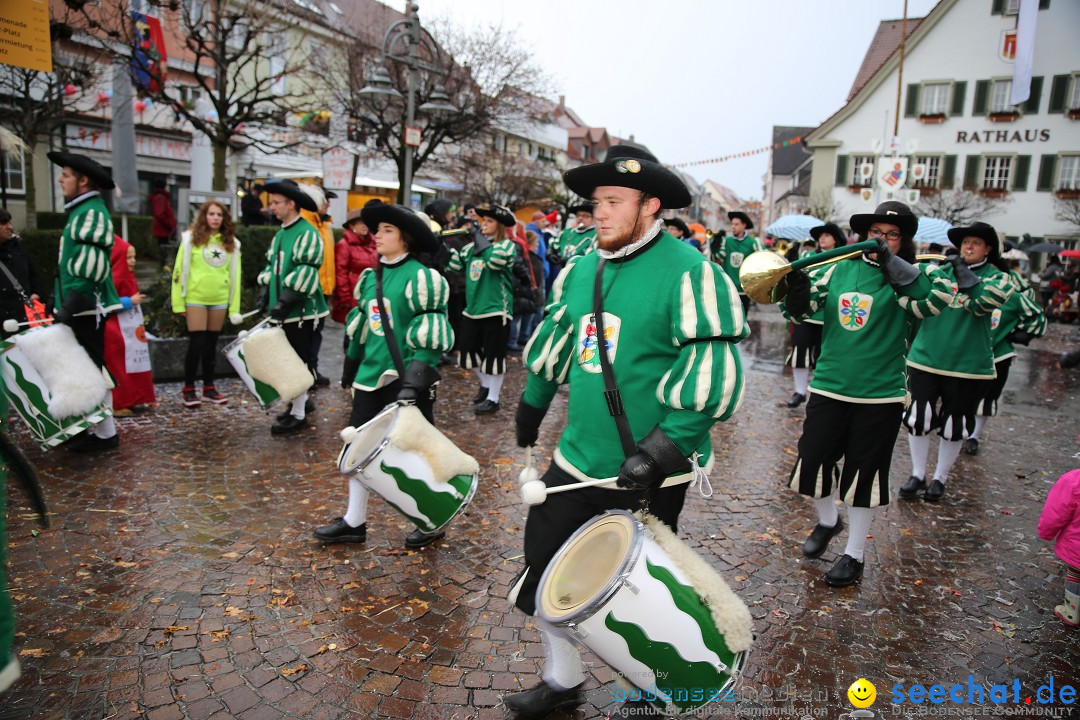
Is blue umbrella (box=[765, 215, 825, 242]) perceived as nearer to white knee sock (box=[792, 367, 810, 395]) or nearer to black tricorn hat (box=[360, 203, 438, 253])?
white knee sock (box=[792, 367, 810, 395])

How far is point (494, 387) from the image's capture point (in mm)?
8219

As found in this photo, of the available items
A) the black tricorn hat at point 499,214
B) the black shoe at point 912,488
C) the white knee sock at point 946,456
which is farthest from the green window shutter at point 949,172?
the black shoe at point 912,488

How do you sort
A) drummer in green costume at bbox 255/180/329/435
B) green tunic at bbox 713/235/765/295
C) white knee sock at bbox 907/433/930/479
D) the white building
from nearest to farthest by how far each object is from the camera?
1. white knee sock at bbox 907/433/930/479
2. drummer in green costume at bbox 255/180/329/435
3. green tunic at bbox 713/235/765/295
4. the white building

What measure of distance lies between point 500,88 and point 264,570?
821 inches

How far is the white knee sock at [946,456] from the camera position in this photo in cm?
596

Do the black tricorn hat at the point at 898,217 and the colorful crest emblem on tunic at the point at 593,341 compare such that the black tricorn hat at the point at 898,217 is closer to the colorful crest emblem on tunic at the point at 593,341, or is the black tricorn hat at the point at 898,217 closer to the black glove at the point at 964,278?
the black glove at the point at 964,278

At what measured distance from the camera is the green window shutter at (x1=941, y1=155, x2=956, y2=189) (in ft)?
116

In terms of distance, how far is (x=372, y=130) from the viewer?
76.7ft

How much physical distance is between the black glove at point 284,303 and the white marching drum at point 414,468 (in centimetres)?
267

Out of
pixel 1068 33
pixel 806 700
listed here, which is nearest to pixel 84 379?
pixel 806 700

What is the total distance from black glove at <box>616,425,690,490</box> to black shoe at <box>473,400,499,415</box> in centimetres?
565

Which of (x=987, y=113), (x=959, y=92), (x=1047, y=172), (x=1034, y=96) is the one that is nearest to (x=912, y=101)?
(x=959, y=92)

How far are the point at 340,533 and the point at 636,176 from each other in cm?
296

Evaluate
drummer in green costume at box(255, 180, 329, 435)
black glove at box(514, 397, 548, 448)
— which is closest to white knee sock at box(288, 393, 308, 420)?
drummer in green costume at box(255, 180, 329, 435)
